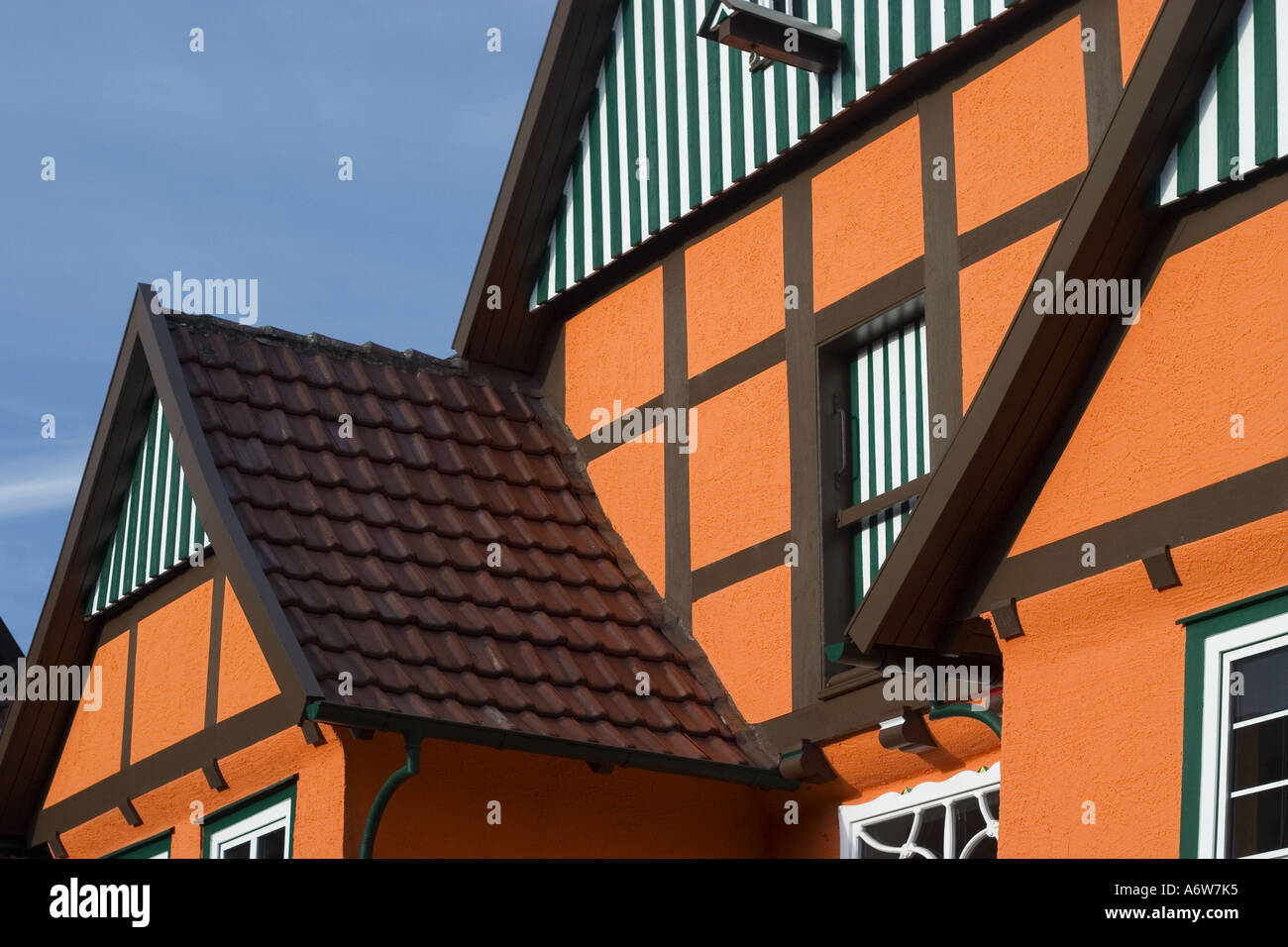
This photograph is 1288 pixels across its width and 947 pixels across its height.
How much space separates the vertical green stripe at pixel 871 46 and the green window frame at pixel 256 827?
185 inches

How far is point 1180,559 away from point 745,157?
511 centimetres

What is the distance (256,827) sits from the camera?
10.9m

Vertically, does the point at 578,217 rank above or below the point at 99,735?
above

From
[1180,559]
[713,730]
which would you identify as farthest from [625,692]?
[1180,559]

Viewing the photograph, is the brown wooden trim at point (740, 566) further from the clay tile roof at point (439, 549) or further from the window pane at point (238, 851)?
the window pane at point (238, 851)

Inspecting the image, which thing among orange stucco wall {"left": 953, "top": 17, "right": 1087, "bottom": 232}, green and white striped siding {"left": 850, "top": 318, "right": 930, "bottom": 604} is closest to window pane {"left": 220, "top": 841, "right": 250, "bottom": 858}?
green and white striped siding {"left": 850, "top": 318, "right": 930, "bottom": 604}

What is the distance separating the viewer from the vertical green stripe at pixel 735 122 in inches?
473

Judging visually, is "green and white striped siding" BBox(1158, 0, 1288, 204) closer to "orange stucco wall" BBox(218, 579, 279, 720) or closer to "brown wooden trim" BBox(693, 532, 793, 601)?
"brown wooden trim" BBox(693, 532, 793, 601)

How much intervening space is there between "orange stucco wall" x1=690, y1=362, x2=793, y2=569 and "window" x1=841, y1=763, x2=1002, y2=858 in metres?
1.62

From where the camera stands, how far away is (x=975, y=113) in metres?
10.6

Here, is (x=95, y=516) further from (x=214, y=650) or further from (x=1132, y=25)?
(x=1132, y=25)

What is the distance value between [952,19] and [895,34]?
425 mm

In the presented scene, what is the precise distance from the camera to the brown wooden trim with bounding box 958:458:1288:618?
24.0ft

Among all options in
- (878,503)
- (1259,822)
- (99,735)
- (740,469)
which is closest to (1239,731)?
(1259,822)
